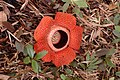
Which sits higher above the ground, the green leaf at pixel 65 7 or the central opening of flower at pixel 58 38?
the green leaf at pixel 65 7

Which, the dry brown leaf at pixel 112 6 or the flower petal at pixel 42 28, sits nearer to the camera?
the flower petal at pixel 42 28

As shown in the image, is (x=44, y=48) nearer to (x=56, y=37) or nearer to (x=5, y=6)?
(x=56, y=37)

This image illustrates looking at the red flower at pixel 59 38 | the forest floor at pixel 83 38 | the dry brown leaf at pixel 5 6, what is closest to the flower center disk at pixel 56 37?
the red flower at pixel 59 38

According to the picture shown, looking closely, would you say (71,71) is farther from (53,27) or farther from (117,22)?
(117,22)

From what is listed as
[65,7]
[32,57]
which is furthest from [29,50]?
[65,7]

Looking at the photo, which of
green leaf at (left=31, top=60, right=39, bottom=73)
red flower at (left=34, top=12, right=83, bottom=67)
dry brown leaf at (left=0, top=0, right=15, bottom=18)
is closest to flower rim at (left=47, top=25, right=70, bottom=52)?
red flower at (left=34, top=12, right=83, bottom=67)

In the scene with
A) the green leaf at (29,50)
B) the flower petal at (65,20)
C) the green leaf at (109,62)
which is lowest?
the green leaf at (109,62)

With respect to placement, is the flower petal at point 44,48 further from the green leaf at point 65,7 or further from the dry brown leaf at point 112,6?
the dry brown leaf at point 112,6

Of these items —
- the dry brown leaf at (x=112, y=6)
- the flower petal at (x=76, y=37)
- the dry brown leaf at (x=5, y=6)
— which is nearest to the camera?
the dry brown leaf at (x=5, y=6)

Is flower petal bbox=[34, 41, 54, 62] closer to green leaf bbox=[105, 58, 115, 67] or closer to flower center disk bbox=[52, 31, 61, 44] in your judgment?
flower center disk bbox=[52, 31, 61, 44]
